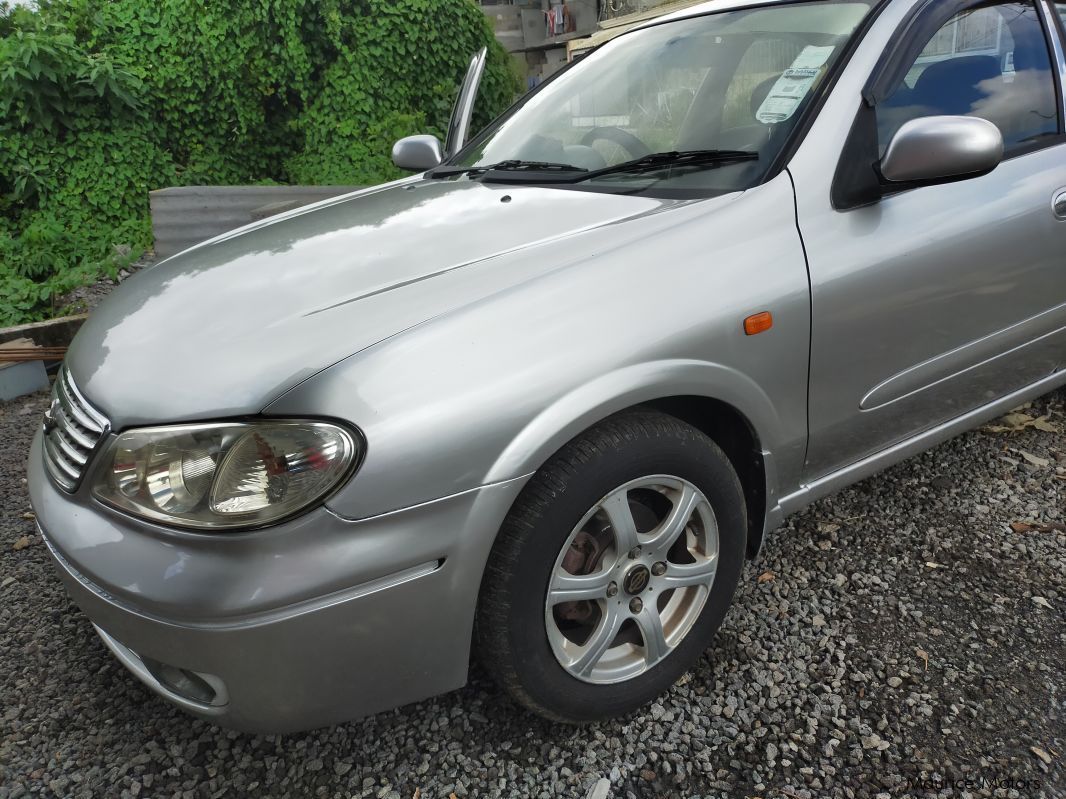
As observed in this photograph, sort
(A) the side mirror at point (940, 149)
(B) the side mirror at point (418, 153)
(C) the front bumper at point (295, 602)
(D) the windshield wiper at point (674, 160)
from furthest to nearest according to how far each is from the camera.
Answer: (B) the side mirror at point (418, 153) < (D) the windshield wiper at point (674, 160) < (A) the side mirror at point (940, 149) < (C) the front bumper at point (295, 602)

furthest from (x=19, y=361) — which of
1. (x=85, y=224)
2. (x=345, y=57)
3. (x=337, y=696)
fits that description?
(x=337, y=696)

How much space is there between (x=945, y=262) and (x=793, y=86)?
62cm


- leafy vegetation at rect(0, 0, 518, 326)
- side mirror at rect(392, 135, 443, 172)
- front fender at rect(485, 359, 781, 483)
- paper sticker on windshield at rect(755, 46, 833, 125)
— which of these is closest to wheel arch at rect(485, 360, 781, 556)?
front fender at rect(485, 359, 781, 483)

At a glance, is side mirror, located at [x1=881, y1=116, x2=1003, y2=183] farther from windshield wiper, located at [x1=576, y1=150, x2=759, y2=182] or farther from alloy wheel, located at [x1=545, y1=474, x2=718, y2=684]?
alloy wheel, located at [x1=545, y1=474, x2=718, y2=684]

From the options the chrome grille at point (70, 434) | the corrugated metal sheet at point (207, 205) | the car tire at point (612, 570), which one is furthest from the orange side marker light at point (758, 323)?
the corrugated metal sheet at point (207, 205)

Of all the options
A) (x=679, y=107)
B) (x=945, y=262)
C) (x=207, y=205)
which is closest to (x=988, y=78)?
(x=945, y=262)

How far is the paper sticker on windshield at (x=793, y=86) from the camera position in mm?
2105

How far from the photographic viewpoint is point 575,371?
1598mm

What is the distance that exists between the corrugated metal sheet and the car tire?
445 cm

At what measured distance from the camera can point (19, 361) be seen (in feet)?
13.8

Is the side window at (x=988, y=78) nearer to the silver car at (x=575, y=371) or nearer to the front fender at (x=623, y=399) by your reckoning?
the silver car at (x=575, y=371)

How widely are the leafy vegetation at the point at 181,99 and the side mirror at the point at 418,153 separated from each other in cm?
295

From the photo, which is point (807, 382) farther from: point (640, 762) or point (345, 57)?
point (345, 57)

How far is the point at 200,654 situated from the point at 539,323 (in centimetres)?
88
